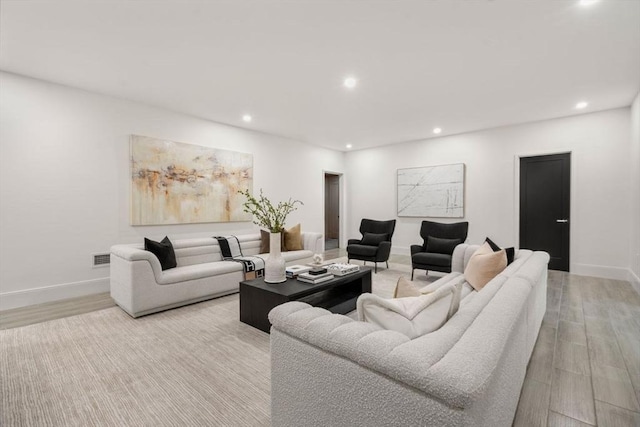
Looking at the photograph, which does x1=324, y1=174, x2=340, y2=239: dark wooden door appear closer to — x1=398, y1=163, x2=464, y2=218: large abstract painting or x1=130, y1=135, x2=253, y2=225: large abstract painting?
x1=398, y1=163, x2=464, y2=218: large abstract painting

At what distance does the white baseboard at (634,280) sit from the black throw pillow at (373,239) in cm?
340

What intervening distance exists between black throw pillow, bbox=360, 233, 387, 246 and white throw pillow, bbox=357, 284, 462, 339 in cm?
416

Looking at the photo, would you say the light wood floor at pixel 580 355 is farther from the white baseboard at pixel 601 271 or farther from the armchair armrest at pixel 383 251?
the armchair armrest at pixel 383 251

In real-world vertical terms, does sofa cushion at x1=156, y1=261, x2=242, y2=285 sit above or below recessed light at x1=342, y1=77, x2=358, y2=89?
below

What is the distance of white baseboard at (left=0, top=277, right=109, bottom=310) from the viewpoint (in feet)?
11.0

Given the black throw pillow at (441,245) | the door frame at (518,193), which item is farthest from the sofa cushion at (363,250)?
the door frame at (518,193)

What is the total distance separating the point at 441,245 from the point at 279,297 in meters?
3.11

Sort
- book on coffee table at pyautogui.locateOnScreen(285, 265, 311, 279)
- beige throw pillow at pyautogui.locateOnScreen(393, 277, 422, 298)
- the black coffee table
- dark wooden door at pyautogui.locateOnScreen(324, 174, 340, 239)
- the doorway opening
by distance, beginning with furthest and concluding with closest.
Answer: dark wooden door at pyautogui.locateOnScreen(324, 174, 340, 239), the doorway opening, book on coffee table at pyautogui.locateOnScreen(285, 265, 311, 279), the black coffee table, beige throw pillow at pyautogui.locateOnScreen(393, 277, 422, 298)

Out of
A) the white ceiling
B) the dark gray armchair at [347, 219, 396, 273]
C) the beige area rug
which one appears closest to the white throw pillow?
the beige area rug

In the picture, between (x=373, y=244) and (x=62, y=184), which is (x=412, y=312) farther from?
(x=62, y=184)

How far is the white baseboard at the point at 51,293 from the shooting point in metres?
3.37

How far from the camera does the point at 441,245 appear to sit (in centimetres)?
473

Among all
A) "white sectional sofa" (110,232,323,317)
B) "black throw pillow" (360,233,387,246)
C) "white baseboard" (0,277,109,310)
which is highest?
"black throw pillow" (360,233,387,246)

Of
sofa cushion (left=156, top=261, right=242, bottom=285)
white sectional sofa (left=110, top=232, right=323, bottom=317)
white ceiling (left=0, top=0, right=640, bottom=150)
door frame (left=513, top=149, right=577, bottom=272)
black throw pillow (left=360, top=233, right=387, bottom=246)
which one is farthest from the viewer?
black throw pillow (left=360, top=233, right=387, bottom=246)
